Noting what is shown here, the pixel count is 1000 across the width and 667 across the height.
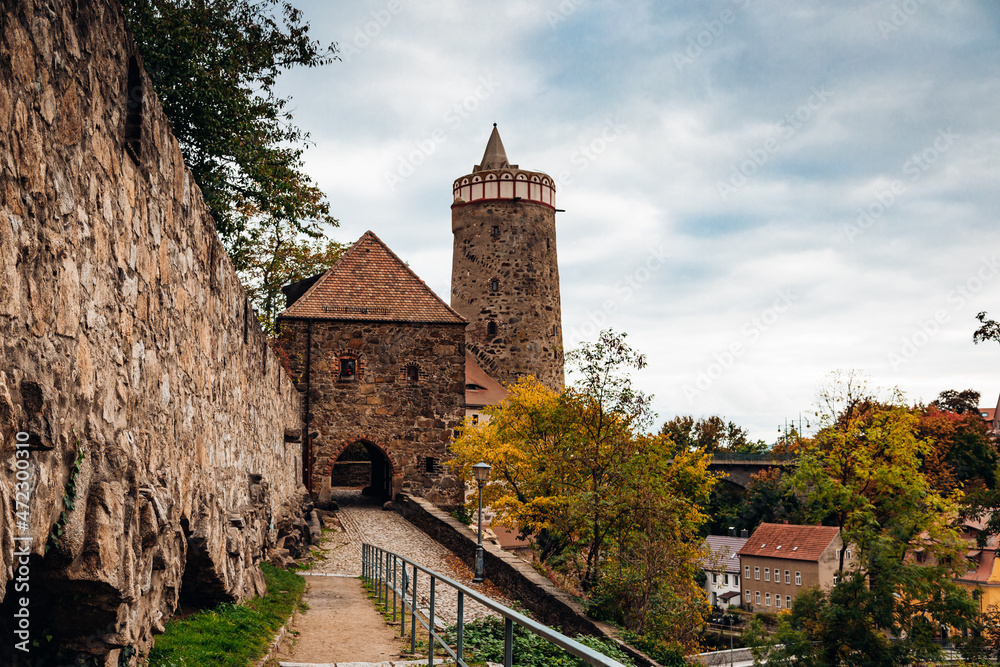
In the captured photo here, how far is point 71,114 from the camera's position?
3613mm

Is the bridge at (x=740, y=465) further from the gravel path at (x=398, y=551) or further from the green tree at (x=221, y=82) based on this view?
the green tree at (x=221, y=82)

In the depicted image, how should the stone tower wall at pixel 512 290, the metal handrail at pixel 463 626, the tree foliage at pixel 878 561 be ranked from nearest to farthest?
the metal handrail at pixel 463 626 < the tree foliage at pixel 878 561 < the stone tower wall at pixel 512 290

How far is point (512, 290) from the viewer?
1394 inches

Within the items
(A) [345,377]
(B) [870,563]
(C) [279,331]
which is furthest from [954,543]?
(C) [279,331]

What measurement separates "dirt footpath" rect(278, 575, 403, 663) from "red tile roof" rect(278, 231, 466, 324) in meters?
15.7

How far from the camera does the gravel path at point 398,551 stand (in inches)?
419

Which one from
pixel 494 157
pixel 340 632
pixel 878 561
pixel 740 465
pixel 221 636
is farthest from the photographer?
pixel 740 465

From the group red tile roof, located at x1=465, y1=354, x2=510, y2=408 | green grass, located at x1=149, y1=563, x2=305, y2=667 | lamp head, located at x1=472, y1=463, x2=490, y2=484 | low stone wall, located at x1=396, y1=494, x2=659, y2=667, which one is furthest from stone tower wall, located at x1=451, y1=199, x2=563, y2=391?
green grass, located at x1=149, y1=563, x2=305, y2=667

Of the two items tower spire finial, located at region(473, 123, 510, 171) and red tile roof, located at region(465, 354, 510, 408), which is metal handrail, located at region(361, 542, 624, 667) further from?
tower spire finial, located at region(473, 123, 510, 171)

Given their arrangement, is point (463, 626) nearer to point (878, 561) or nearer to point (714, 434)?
point (878, 561)

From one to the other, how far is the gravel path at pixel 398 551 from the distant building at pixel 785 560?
119 ft

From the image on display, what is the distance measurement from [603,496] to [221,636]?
36.4 feet
